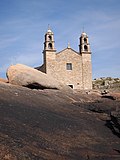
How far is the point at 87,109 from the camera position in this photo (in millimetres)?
13000

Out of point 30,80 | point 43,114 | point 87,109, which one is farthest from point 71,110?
point 30,80

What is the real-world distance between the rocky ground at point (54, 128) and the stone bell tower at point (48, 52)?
114ft

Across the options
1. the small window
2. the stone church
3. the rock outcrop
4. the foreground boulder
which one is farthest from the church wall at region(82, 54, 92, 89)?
the foreground boulder

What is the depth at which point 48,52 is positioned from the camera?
49250 millimetres

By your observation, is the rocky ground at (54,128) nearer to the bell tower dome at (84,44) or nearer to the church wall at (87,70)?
the church wall at (87,70)

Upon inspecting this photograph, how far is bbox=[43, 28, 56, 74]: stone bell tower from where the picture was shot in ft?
161

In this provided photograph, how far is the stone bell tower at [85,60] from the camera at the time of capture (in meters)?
51.1

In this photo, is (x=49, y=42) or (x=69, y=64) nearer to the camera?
(x=49, y=42)

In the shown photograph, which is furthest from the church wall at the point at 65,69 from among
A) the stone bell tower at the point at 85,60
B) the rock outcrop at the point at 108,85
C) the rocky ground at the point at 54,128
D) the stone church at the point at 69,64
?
the rocky ground at the point at 54,128

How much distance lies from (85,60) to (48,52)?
670 centimetres

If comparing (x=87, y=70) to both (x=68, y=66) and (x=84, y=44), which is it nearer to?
(x=68, y=66)

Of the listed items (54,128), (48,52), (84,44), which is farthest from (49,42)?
(54,128)

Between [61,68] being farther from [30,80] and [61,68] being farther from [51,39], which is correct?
[30,80]

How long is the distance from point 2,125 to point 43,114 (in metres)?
2.56
